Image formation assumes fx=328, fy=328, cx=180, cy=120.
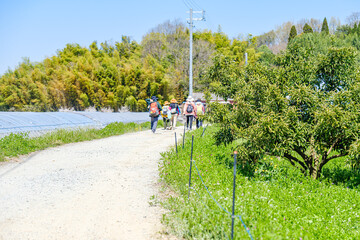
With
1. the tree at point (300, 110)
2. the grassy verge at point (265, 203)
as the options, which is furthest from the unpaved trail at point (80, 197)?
the tree at point (300, 110)

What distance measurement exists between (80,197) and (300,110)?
4558 mm

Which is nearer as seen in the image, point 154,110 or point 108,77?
point 154,110

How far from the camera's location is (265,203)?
494cm

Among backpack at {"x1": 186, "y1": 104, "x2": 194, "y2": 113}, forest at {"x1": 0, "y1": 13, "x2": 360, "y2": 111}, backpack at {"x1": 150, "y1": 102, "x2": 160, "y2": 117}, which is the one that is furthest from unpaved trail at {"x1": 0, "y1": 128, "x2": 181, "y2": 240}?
forest at {"x1": 0, "y1": 13, "x2": 360, "y2": 111}

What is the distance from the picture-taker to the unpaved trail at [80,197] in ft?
14.4

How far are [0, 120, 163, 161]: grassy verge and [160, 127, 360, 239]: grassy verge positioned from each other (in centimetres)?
470

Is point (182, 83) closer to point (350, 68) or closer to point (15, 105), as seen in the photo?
point (15, 105)

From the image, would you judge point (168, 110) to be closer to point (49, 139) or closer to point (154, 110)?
point (154, 110)

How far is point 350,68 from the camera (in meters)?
7.05

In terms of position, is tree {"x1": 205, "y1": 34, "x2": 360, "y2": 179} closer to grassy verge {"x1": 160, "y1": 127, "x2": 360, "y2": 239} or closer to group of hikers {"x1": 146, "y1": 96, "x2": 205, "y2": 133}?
grassy verge {"x1": 160, "y1": 127, "x2": 360, "y2": 239}

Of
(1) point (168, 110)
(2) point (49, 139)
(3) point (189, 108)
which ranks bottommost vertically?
(2) point (49, 139)

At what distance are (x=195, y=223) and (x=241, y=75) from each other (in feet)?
17.2

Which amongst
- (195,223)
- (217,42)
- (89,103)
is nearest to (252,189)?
(195,223)

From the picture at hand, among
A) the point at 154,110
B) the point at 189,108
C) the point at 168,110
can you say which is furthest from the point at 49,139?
the point at 189,108
